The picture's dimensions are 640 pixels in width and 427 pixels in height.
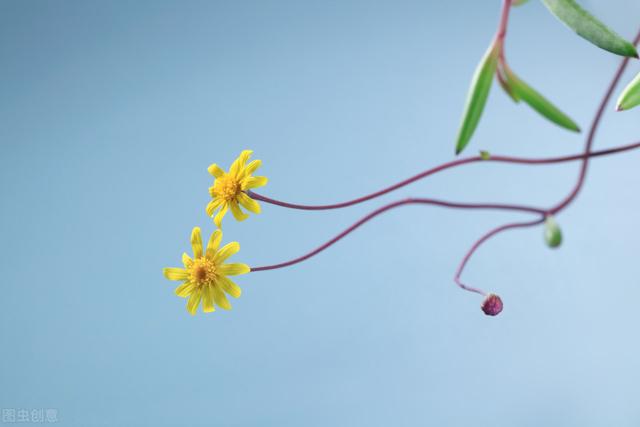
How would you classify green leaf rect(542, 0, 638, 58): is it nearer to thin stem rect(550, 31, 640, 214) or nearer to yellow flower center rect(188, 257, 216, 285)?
thin stem rect(550, 31, 640, 214)

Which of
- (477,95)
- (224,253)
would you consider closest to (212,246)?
(224,253)

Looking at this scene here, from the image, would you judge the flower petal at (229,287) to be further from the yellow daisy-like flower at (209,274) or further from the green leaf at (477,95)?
the green leaf at (477,95)

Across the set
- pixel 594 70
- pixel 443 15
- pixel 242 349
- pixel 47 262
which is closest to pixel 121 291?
pixel 47 262

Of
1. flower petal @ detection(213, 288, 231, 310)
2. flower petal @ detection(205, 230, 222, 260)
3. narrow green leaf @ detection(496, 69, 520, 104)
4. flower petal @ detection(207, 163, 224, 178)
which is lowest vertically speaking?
narrow green leaf @ detection(496, 69, 520, 104)

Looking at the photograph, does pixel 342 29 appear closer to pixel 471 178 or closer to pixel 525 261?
pixel 471 178

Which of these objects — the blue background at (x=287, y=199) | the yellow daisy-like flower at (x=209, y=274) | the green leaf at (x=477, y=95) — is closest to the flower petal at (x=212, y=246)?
the yellow daisy-like flower at (x=209, y=274)

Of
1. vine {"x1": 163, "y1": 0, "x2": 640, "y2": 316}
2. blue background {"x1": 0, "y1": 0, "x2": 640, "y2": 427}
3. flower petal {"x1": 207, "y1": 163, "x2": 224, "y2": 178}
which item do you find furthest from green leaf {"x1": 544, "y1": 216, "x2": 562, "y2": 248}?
blue background {"x1": 0, "y1": 0, "x2": 640, "y2": 427}

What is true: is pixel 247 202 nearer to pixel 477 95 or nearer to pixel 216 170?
pixel 216 170
